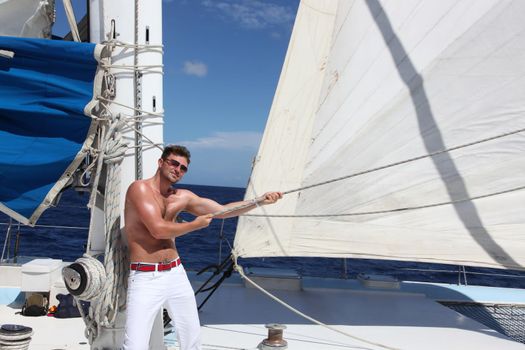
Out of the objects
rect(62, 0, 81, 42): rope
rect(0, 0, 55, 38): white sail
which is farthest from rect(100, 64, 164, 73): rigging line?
rect(0, 0, 55, 38): white sail

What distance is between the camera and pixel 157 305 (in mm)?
3010

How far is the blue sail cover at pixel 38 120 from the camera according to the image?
3.66m

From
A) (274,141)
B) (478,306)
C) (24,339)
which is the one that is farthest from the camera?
(478,306)

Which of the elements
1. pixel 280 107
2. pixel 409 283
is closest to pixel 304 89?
pixel 280 107

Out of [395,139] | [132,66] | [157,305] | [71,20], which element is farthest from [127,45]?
[395,139]

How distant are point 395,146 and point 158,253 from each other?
2.21 meters

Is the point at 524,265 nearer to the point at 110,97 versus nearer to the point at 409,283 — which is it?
the point at 409,283

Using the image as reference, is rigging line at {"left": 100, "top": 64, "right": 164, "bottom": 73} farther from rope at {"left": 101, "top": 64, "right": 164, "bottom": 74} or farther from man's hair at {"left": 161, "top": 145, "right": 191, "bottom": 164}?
man's hair at {"left": 161, "top": 145, "right": 191, "bottom": 164}

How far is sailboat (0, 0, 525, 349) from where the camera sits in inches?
164

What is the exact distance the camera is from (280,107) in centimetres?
421

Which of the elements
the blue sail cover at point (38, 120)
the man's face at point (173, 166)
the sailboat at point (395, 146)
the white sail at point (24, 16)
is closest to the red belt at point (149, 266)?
the man's face at point (173, 166)

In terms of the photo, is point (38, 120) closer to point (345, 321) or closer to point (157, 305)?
point (157, 305)

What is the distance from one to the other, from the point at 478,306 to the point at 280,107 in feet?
11.1

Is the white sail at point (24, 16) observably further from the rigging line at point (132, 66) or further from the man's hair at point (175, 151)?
the man's hair at point (175, 151)
